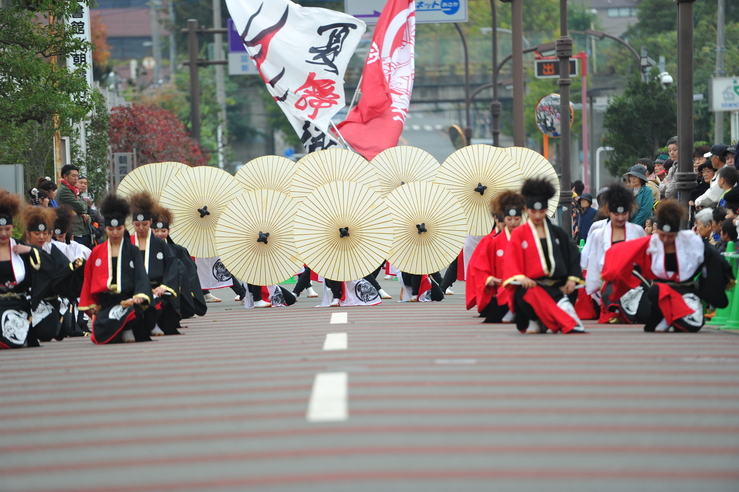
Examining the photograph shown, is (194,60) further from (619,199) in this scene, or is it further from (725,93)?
(619,199)

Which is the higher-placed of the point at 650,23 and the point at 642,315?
the point at 650,23

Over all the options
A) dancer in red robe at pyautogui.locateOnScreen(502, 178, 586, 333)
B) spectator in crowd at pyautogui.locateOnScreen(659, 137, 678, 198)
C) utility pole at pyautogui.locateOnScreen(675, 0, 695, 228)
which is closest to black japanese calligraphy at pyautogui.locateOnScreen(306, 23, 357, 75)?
spectator in crowd at pyautogui.locateOnScreen(659, 137, 678, 198)

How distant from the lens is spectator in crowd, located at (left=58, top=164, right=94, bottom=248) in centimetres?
1508

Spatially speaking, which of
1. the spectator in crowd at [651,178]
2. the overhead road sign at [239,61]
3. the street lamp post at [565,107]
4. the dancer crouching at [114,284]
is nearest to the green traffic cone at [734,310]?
the spectator in crowd at [651,178]

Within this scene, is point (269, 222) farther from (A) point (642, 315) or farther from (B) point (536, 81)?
(B) point (536, 81)

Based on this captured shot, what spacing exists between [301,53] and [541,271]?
8473 mm

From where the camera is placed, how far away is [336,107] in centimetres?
1744

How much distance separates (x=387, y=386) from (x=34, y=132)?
1581cm

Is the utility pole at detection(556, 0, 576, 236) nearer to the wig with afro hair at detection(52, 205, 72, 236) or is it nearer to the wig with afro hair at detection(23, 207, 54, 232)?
the wig with afro hair at detection(52, 205, 72, 236)

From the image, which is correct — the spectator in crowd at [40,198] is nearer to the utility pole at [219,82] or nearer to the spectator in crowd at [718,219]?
the spectator in crowd at [718,219]

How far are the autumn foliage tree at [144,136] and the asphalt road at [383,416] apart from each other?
67.4 feet

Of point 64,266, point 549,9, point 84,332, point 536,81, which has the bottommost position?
point 84,332

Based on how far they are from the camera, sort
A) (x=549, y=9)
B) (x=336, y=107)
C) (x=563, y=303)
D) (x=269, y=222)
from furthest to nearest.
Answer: (x=549, y=9), (x=336, y=107), (x=269, y=222), (x=563, y=303)

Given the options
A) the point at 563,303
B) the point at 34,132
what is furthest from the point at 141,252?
the point at 34,132
